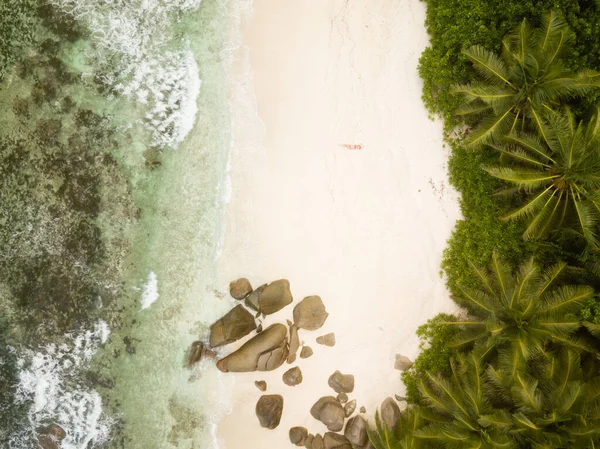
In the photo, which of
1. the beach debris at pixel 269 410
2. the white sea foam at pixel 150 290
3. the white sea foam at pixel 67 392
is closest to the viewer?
the beach debris at pixel 269 410

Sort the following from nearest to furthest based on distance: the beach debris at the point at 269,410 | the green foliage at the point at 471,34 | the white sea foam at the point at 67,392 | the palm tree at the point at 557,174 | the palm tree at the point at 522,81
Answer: the palm tree at the point at 557,174, the palm tree at the point at 522,81, the green foliage at the point at 471,34, the beach debris at the point at 269,410, the white sea foam at the point at 67,392

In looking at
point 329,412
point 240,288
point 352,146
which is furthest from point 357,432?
point 352,146

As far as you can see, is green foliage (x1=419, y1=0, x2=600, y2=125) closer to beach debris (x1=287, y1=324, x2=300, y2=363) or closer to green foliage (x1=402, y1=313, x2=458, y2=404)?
green foliage (x1=402, y1=313, x2=458, y2=404)

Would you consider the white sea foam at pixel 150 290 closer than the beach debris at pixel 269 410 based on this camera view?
No

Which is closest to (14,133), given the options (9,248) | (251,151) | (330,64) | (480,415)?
(9,248)

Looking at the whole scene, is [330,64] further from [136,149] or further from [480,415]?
[480,415]

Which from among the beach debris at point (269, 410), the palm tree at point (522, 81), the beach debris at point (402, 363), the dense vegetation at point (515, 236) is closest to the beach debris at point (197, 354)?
the beach debris at point (269, 410)

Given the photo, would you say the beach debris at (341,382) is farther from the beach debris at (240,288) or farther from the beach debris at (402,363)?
the beach debris at (240,288)
